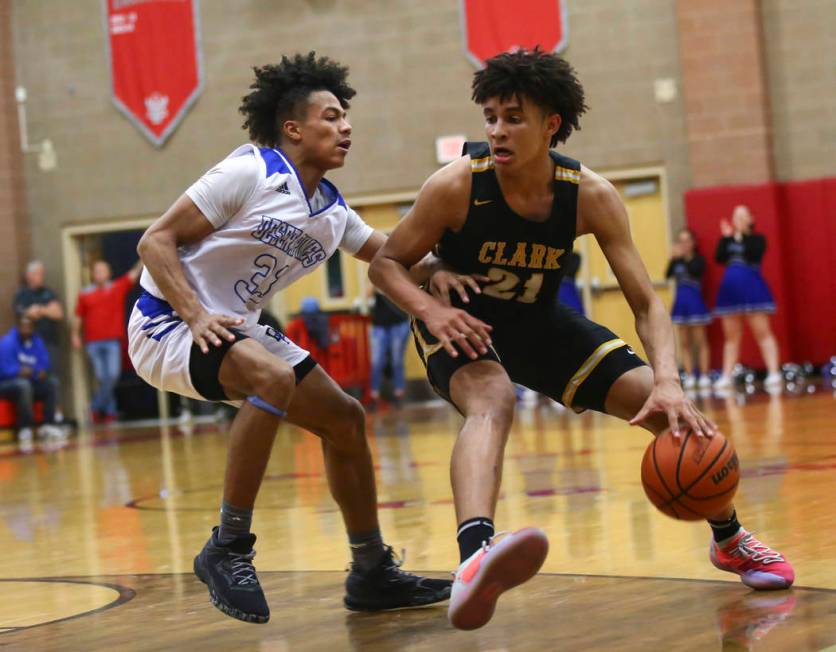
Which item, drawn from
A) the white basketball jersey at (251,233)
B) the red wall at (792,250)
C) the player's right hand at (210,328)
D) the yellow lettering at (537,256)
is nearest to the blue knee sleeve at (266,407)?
the player's right hand at (210,328)

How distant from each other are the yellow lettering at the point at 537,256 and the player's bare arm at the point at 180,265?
884mm

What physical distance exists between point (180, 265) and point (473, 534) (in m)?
1.27

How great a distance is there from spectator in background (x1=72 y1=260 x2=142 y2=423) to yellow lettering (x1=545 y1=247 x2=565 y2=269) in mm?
12367

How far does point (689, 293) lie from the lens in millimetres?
Answer: 14562

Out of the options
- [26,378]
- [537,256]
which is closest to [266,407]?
[537,256]

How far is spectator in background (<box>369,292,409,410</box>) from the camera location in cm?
1521

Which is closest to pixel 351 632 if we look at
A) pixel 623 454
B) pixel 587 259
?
pixel 623 454

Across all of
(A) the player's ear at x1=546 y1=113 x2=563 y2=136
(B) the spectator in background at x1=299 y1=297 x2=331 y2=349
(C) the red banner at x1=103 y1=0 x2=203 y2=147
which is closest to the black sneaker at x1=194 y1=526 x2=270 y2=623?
(A) the player's ear at x1=546 y1=113 x2=563 y2=136

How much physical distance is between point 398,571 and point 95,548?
2.02 metres

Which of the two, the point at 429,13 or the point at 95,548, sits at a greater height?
the point at 429,13

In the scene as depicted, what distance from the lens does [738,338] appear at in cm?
1408

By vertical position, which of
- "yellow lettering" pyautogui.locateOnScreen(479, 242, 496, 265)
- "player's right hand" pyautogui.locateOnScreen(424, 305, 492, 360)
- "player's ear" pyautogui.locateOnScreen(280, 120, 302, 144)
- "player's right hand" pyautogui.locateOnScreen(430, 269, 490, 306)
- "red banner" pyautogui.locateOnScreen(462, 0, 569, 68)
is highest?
"red banner" pyautogui.locateOnScreen(462, 0, 569, 68)

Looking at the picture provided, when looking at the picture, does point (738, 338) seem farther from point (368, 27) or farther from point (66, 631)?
point (66, 631)

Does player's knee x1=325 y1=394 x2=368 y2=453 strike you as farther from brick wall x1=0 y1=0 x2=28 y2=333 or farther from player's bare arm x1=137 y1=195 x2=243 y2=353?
brick wall x1=0 y1=0 x2=28 y2=333
